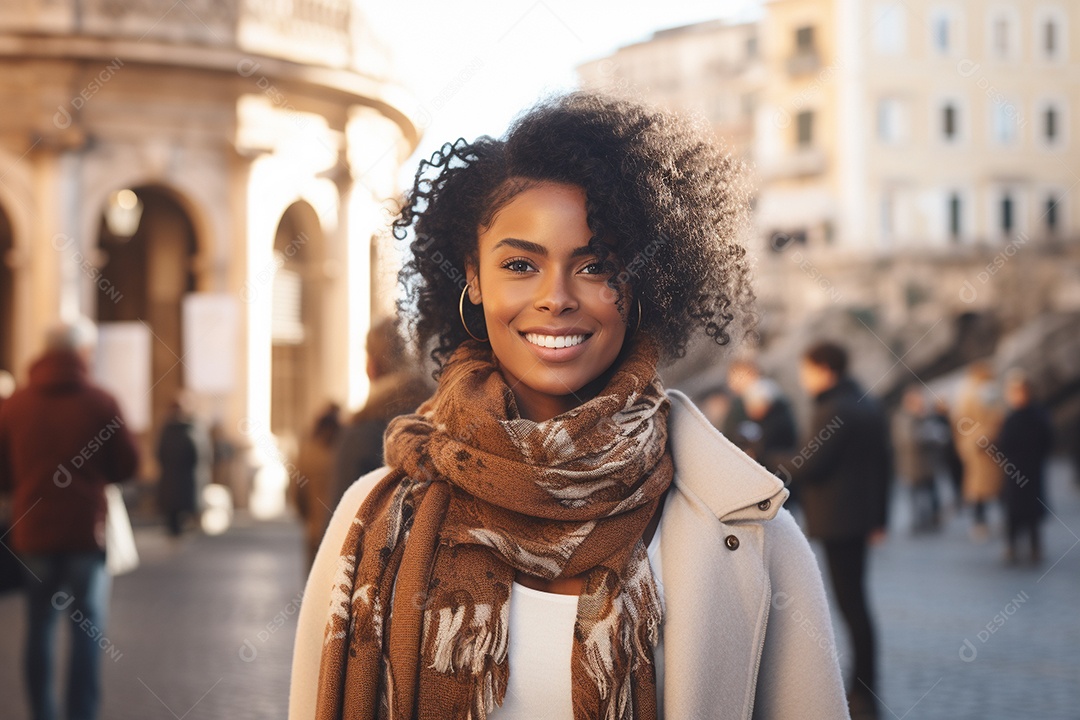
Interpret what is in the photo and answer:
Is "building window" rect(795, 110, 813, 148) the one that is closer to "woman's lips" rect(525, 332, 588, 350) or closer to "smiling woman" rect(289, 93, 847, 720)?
"smiling woman" rect(289, 93, 847, 720)

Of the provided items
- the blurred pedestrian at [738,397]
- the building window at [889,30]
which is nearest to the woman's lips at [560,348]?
the blurred pedestrian at [738,397]

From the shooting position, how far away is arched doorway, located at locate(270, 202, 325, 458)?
2258 centimetres

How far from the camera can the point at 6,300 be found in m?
23.4

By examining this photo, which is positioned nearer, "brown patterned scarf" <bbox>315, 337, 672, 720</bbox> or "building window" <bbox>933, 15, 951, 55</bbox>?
"brown patterned scarf" <bbox>315, 337, 672, 720</bbox>

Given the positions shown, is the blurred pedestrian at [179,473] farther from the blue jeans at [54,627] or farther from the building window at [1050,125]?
the building window at [1050,125]

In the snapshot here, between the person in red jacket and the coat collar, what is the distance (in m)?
4.21

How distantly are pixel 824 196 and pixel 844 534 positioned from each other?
46.5 metres

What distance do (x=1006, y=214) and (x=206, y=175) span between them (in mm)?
39795

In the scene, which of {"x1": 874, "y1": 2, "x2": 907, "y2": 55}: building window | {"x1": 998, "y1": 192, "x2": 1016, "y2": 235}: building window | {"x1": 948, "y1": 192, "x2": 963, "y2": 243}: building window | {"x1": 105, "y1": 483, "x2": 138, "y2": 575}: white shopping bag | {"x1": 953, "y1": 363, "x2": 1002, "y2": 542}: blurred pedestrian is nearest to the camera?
{"x1": 105, "y1": 483, "x2": 138, "y2": 575}: white shopping bag

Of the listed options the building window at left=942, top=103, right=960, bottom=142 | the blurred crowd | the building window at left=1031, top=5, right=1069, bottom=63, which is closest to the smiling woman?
the blurred crowd

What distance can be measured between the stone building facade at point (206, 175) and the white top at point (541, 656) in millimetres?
15665

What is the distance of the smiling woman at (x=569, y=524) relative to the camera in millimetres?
2205

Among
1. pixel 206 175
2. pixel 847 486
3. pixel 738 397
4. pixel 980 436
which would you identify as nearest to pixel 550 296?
pixel 847 486

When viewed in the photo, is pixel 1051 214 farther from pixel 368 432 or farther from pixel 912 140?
pixel 368 432
